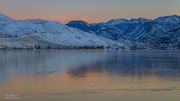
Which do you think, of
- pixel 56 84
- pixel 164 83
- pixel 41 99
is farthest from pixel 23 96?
pixel 164 83

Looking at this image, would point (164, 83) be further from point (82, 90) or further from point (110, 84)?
point (82, 90)

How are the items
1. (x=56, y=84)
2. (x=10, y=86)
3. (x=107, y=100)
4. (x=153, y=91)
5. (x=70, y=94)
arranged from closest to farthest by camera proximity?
(x=107, y=100) < (x=70, y=94) < (x=153, y=91) < (x=10, y=86) < (x=56, y=84)

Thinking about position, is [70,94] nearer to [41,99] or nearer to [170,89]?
[41,99]

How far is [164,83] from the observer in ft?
163

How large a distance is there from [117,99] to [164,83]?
14903 mm

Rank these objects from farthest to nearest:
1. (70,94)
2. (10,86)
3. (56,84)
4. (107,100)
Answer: (56,84)
(10,86)
(70,94)
(107,100)

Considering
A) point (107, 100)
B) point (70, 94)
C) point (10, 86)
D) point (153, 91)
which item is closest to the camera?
point (107, 100)

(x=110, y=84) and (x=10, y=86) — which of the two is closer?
(x=10, y=86)

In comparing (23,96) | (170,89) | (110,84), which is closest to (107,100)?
(23,96)

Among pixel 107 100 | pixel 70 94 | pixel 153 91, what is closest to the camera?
pixel 107 100

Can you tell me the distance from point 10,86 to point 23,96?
8.72 meters

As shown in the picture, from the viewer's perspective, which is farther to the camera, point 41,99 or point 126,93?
point 126,93

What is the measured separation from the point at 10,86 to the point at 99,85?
916cm

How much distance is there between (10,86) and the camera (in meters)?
45.7
